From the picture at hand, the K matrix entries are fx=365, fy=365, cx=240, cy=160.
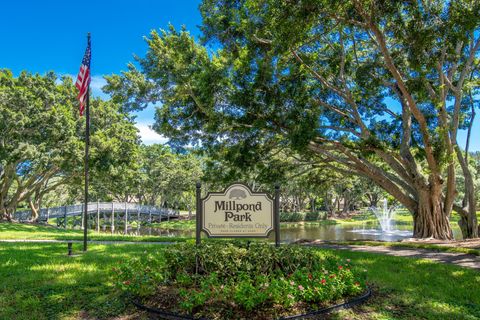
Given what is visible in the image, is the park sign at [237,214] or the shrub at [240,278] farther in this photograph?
the park sign at [237,214]

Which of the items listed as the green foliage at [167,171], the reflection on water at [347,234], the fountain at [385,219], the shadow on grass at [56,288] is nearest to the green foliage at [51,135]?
the reflection on water at [347,234]

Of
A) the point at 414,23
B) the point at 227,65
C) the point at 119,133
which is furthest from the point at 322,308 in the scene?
the point at 119,133

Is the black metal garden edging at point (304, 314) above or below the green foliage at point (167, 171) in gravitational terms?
below

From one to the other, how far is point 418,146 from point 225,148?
333 inches

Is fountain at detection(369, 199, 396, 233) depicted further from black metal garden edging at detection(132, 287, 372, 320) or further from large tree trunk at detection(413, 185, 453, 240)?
black metal garden edging at detection(132, 287, 372, 320)

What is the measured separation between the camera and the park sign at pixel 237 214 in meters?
6.22

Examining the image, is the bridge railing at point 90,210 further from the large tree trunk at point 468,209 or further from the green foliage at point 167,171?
the large tree trunk at point 468,209

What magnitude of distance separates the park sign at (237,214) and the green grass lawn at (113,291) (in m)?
1.81

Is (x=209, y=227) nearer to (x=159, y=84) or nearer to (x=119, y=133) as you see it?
(x=159, y=84)

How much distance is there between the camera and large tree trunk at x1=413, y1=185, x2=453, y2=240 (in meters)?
14.0

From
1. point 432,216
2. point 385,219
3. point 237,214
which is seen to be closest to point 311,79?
point 432,216

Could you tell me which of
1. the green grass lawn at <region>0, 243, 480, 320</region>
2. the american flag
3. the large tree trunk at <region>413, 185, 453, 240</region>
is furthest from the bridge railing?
the large tree trunk at <region>413, 185, 453, 240</region>

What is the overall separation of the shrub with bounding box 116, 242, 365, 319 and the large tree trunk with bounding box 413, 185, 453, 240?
9.35 meters

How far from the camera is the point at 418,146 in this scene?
52.5ft
